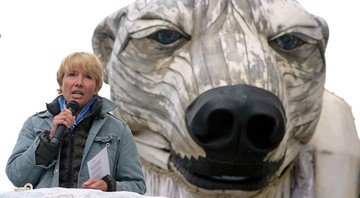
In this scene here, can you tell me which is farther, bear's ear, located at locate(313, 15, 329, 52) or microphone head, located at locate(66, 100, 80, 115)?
bear's ear, located at locate(313, 15, 329, 52)

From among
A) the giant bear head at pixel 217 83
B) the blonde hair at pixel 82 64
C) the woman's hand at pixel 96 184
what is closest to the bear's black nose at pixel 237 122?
the giant bear head at pixel 217 83

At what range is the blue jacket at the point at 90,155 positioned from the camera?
3287mm

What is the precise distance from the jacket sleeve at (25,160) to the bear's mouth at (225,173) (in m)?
0.82

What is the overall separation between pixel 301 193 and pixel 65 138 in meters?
1.42

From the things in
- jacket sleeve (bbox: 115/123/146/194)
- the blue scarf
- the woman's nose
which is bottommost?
jacket sleeve (bbox: 115/123/146/194)

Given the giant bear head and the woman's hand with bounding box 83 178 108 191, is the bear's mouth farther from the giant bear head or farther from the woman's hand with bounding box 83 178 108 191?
the woman's hand with bounding box 83 178 108 191

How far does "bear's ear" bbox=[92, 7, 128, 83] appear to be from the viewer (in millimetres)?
4453

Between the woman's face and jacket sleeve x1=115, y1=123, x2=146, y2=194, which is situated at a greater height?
the woman's face

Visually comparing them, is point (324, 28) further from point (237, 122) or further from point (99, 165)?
point (99, 165)

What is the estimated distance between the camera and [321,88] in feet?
14.4

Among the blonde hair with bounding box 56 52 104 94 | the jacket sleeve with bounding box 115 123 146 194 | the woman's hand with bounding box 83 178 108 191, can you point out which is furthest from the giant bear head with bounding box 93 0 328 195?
the woman's hand with bounding box 83 178 108 191

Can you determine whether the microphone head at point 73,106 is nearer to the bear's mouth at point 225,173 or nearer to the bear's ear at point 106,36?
the bear's mouth at point 225,173

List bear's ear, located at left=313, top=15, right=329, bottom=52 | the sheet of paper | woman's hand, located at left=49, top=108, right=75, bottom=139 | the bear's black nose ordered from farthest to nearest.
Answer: bear's ear, located at left=313, top=15, right=329, bottom=52 < the bear's black nose < the sheet of paper < woman's hand, located at left=49, top=108, right=75, bottom=139

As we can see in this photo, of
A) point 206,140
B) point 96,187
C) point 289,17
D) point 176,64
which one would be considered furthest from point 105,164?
point 289,17
